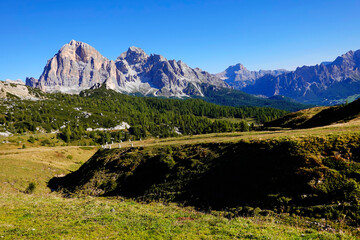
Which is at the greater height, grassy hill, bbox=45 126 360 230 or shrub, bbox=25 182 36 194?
grassy hill, bbox=45 126 360 230

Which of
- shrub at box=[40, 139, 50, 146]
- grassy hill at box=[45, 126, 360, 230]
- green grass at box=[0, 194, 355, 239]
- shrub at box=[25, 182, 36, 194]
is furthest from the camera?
shrub at box=[40, 139, 50, 146]

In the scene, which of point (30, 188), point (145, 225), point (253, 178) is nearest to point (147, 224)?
point (145, 225)

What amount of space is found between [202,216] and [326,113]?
238 ft

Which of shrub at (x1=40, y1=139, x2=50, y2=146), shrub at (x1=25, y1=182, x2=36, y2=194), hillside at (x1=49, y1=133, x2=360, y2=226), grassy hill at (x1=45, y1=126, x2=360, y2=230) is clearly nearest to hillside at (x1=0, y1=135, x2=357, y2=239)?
grassy hill at (x1=45, y1=126, x2=360, y2=230)

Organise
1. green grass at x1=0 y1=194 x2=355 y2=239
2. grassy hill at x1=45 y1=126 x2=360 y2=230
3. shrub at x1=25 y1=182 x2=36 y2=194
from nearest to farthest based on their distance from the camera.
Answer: green grass at x1=0 y1=194 x2=355 y2=239 → grassy hill at x1=45 y1=126 x2=360 y2=230 → shrub at x1=25 y1=182 x2=36 y2=194

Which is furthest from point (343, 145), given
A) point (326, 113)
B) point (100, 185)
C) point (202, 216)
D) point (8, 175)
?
point (8, 175)

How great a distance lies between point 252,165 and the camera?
28891mm

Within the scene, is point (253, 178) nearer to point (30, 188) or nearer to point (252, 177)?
point (252, 177)

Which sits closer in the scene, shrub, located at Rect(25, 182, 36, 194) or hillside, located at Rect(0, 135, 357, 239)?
hillside, located at Rect(0, 135, 357, 239)

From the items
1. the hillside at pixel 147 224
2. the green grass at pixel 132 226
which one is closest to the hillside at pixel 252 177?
the hillside at pixel 147 224

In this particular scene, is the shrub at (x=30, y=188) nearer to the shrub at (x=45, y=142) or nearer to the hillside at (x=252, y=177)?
the hillside at (x=252, y=177)

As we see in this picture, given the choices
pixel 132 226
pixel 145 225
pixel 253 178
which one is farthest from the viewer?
pixel 253 178

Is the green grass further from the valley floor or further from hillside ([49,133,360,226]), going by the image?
hillside ([49,133,360,226])

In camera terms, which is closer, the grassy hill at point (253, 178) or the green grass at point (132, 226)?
the green grass at point (132, 226)
